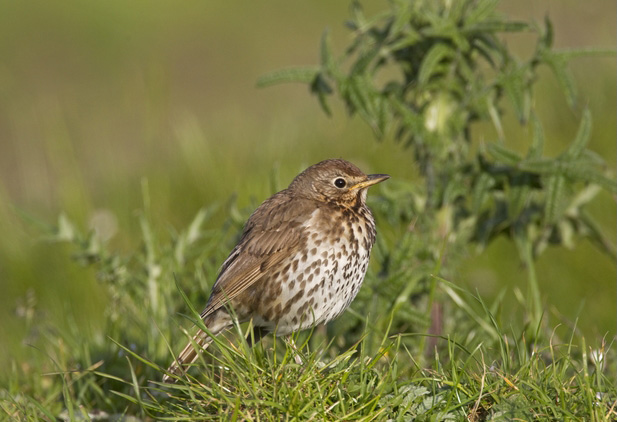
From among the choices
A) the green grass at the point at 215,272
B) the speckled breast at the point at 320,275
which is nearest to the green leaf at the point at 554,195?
the green grass at the point at 215,272

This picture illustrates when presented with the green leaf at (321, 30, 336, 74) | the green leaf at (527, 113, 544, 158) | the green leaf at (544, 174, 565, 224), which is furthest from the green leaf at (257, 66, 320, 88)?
the green leaf at (544, 174, 565, 224)

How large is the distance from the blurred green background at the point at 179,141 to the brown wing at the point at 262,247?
0.67 meters

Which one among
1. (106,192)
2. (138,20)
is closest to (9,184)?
(106,192)

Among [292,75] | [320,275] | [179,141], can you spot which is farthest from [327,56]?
[179,141]

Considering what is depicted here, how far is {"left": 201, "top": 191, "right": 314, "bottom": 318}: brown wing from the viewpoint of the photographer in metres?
4.91

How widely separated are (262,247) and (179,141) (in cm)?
385

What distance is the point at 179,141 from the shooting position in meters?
8.61

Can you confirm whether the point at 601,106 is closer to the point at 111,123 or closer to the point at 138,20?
the point at 111,123

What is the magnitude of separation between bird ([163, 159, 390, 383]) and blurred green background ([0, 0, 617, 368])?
2.17ft

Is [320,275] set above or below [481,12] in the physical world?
below

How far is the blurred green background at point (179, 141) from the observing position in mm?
7406

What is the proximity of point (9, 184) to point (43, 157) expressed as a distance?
4.34 ft

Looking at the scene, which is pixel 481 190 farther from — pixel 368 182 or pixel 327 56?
pixel 327 56

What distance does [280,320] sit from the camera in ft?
16.1
